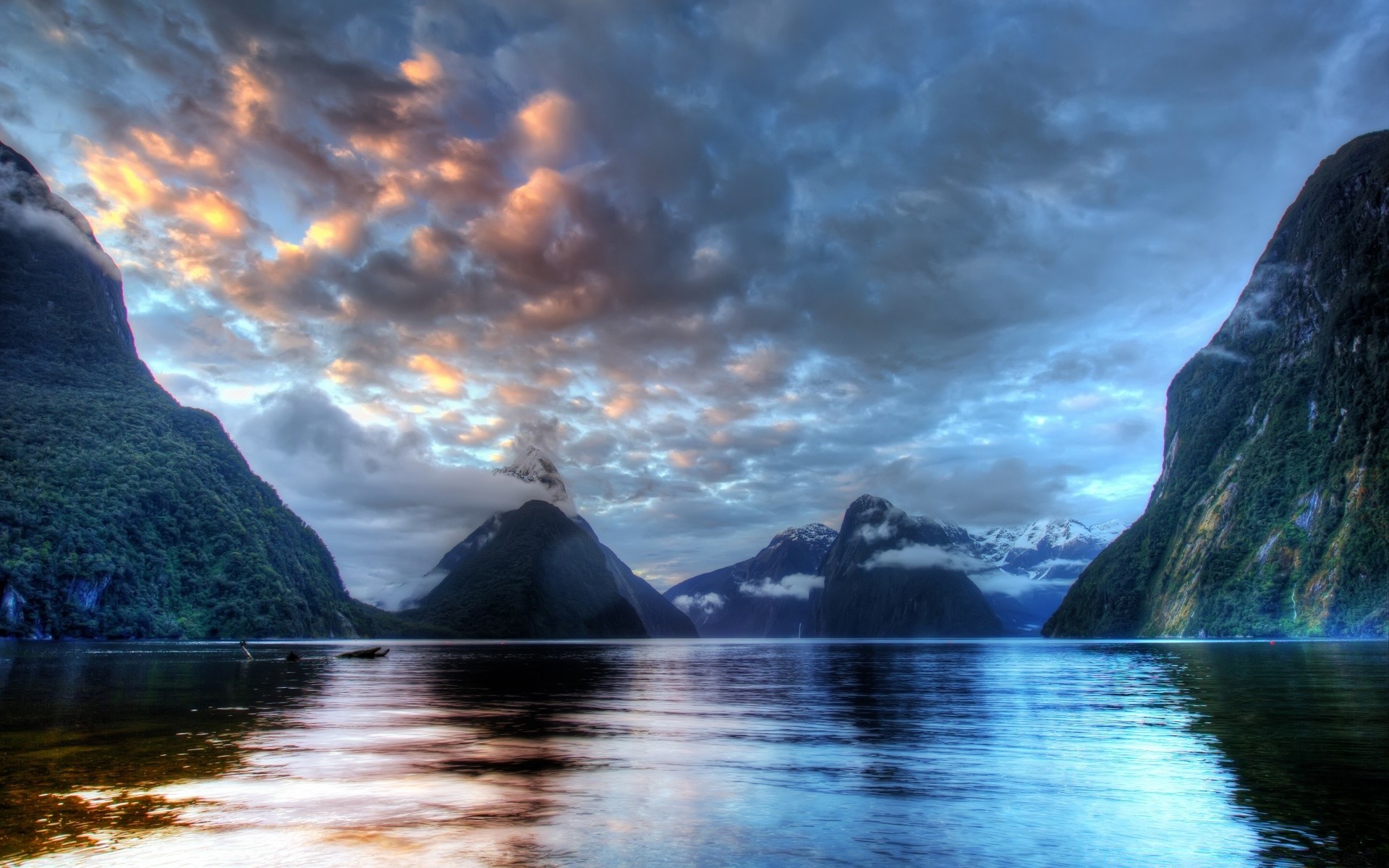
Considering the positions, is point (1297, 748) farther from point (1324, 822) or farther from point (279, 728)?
point (279, 728)

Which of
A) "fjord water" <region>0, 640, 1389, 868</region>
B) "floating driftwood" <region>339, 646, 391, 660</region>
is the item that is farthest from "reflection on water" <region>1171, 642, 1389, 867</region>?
"floating driftwood" <region>339, 646, 391, 660</region>

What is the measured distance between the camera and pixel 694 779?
819 inches

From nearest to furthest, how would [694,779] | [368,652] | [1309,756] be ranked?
[694,779]
[1309,756]
[368,652]

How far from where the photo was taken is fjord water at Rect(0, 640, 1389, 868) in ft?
44.2

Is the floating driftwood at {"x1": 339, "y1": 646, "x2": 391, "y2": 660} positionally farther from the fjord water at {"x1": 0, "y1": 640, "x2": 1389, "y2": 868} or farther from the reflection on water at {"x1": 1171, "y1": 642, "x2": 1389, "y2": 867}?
the reflection on water at {"x1": 1171, "y1": 642, "x2": 1389, "y2": 867}

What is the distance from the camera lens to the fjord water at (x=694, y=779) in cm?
1348

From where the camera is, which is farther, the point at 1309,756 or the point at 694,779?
the point at 1309,756

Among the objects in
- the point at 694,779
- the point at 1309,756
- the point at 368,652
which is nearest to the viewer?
the point at 694,779

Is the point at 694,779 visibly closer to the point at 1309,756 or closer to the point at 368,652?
the point at 1309,756

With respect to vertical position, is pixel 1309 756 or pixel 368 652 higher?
pixel 1309 756

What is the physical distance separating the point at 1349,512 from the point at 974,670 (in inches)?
6749

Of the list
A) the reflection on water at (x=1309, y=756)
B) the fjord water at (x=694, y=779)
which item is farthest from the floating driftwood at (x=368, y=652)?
the reflection on water at (x=1309, y=756)

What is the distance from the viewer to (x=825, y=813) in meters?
16.3

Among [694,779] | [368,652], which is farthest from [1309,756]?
[368,652]
